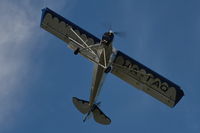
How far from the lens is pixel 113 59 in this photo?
133ft

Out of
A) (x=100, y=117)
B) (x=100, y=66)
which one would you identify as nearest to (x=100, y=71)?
(x=100, y=66)

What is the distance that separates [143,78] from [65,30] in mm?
6549

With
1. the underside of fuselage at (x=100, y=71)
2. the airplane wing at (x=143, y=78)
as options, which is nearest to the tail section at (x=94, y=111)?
the underside of fuselage at (x=100, y=71)

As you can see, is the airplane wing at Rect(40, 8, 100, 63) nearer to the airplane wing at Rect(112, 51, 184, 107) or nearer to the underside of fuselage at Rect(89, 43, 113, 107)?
the airplane wing at Rect(112, 51, 184, 107)

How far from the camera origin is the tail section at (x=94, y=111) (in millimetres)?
42500

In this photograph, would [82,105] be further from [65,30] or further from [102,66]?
[65,30]

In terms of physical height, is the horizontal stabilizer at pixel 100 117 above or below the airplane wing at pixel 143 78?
below

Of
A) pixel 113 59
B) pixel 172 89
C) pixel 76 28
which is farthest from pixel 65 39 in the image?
pixel 172 89

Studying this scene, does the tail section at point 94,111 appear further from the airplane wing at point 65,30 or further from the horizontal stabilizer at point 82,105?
the airplane wing at point 65,30

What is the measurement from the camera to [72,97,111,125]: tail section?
42500mm

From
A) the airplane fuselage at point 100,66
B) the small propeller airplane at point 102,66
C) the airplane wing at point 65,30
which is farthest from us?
the airplane wing at point 65,30

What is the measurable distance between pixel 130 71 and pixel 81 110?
176 inches

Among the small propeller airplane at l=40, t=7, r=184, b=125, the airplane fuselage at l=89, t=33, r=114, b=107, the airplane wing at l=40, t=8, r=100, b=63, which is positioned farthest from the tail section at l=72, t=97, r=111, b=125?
the airplane wing at l=40, t=8, r=100, b=63

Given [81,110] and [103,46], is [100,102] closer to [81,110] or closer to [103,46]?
[81,110]
